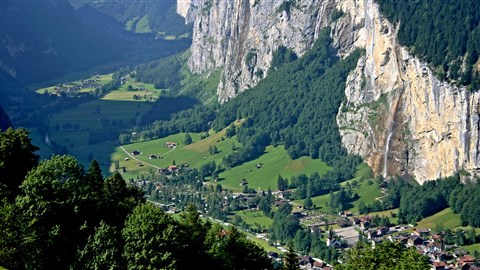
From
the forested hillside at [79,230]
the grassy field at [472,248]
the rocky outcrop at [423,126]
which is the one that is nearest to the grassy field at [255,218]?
the rocky outcrop at [423,126]

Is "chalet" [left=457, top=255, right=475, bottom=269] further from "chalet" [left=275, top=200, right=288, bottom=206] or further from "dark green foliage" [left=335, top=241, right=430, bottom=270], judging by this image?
"dark green foliage" [left=335, top=241, right=430, bottom=270]

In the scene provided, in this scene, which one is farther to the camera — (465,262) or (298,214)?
(298,214)

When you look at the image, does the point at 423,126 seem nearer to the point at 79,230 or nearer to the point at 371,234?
the point at 371,234

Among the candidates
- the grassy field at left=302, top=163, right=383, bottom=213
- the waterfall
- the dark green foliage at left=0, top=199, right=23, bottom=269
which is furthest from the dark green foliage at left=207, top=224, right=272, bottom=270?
the waterfall

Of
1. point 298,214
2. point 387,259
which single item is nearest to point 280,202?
point 298,214

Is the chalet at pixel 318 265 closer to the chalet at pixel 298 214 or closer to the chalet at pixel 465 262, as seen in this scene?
the chalet at pixel 465 262

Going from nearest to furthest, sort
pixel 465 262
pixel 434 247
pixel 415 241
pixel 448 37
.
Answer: pixel 465 262
pixel 434 247
pixel 415 241
pixel 448 37

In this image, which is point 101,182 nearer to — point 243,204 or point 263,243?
point 263,243
